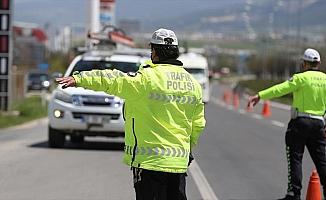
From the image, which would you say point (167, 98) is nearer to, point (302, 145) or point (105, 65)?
point (302, 145)

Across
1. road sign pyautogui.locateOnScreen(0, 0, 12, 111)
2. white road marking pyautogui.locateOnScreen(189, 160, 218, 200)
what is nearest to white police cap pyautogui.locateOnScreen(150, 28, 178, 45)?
white road marking pyautogui.locateOnScreen(189, 160, 218, 200)

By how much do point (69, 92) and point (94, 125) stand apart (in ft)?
2.67

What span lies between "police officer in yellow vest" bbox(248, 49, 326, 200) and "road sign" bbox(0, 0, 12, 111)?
20485mm

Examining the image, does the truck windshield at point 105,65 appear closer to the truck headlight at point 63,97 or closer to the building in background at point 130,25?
the truck headlight at point 63,97

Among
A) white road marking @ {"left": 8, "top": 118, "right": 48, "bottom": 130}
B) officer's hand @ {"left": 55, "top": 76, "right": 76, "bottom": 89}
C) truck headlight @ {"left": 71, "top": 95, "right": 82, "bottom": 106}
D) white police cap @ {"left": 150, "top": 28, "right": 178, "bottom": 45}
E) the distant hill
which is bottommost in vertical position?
white road marking @ {"left": 8, "top": 118, "right": 48, "bottom": 130}

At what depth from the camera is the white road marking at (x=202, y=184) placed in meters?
10.9

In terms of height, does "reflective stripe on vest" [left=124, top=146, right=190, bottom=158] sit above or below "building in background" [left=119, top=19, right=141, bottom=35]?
below

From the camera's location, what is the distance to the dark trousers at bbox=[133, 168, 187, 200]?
579 cm

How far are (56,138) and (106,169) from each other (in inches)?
138

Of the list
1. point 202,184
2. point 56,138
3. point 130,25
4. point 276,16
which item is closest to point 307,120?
point 202,184

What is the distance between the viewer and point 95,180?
11844mm

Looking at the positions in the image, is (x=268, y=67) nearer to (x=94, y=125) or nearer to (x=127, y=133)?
(x=94, y=125)

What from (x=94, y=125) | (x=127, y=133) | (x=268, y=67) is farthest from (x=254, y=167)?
(x=268, y=67)

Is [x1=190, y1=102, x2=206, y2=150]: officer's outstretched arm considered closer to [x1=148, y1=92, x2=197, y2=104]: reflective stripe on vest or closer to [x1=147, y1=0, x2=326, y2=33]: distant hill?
[x1=148, y1=92, x2=197, y2=104]: reflective stripe on vest
